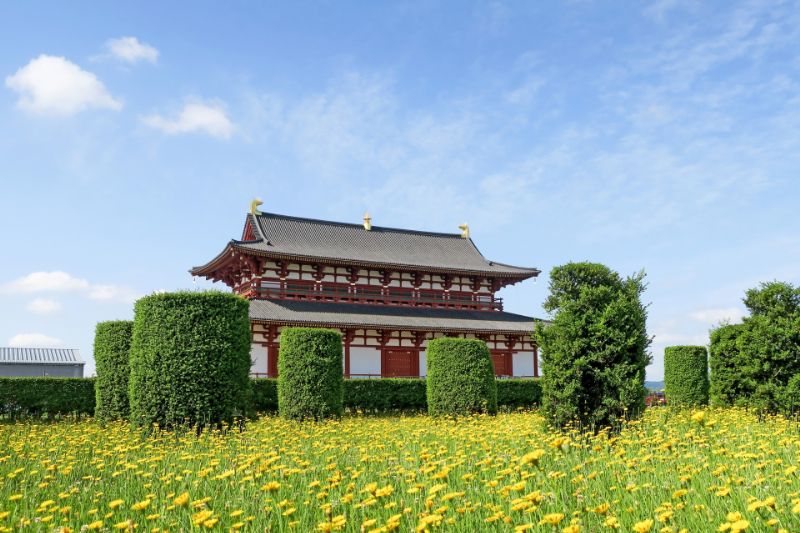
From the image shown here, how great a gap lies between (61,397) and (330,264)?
14880 mm

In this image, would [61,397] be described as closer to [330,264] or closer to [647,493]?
[330,264]

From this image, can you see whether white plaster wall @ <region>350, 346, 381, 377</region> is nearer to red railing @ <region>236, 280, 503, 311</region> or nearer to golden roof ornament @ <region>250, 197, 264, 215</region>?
red railing @ <region>236, 280, 503, 311</region>

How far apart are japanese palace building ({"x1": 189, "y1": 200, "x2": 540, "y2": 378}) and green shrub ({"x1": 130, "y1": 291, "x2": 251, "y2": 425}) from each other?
11.9m

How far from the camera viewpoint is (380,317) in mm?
28000

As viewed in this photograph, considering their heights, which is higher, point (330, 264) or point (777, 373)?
point (330, 264)

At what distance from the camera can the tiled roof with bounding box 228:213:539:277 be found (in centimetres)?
3047

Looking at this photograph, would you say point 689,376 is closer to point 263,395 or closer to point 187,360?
point 263,395

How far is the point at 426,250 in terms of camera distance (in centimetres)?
3566

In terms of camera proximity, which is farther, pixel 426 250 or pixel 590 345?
pixel 426 250

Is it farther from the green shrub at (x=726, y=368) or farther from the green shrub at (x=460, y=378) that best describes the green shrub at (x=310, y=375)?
the green shrub at (x=726, y=368)

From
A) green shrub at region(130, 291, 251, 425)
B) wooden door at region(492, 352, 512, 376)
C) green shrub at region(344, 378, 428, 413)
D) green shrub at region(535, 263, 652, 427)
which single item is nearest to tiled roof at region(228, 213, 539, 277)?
wooden door at region(492, 352, 512, 376)

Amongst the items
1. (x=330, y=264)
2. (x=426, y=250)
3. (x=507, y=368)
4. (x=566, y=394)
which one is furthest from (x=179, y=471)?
(x=426, y=250)

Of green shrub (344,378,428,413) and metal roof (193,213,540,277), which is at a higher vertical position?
metal roof (193,213,540,277)

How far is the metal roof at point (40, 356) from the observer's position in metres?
43.1
